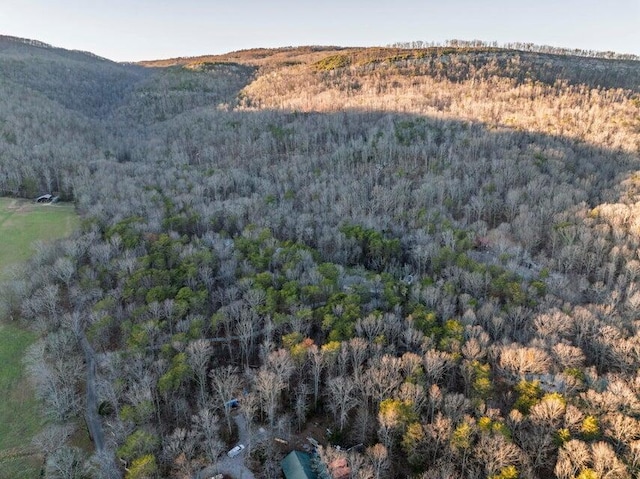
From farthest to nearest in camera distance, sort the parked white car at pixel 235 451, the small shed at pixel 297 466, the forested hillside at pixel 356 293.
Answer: the parked white car at pixel 235 451 → the forested hillside at pixel 356 293 → the small shed at pixel 297 466

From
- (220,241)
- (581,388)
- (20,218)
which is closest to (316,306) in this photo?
(220,241)

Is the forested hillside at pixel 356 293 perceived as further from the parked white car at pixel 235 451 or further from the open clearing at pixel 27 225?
the open clearing at pixel 27 225

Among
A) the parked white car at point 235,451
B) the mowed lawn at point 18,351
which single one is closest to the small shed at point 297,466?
the parked white car at point 235,451

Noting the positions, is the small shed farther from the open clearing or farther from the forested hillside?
the open clearing

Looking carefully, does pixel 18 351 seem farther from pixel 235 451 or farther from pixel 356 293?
pixel 356 293

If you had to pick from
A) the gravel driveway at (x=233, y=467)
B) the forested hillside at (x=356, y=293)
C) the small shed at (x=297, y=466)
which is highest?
the forested hillside at (x=356, y=293)

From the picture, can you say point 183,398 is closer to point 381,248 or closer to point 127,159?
point 381,248

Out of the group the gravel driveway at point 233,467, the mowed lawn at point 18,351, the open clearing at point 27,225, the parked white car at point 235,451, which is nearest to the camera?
the gravel driveway at point 233,467

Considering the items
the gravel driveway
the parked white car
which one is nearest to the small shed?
the gravel driveway
